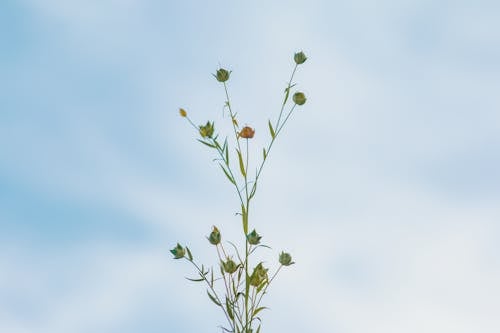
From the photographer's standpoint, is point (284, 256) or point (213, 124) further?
point (213, 124)

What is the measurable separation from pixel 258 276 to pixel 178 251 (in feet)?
0.90

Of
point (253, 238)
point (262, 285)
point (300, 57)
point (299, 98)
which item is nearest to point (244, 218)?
point (253, 238)

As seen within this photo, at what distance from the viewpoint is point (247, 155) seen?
2.59 m

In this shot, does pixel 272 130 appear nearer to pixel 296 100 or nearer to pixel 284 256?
pixel 296 100

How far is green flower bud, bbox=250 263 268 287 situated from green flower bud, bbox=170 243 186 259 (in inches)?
9.4

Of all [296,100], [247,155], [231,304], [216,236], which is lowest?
[231,304]

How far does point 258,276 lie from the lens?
7.97ft

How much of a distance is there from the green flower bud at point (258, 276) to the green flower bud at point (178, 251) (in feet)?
0.78

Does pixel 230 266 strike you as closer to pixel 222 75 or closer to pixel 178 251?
pixel 178 251

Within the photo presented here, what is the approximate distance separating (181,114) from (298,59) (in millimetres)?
465

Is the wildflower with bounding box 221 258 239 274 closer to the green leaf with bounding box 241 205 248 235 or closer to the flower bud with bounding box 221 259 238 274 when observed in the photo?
the flower bud with bounding box 221 259 238 274

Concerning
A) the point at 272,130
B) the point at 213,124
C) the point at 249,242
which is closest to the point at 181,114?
the point at 213,124

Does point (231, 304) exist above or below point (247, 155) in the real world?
below

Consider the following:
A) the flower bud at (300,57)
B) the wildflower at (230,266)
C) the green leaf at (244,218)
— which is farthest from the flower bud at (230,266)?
the flower bud at (300,57)
